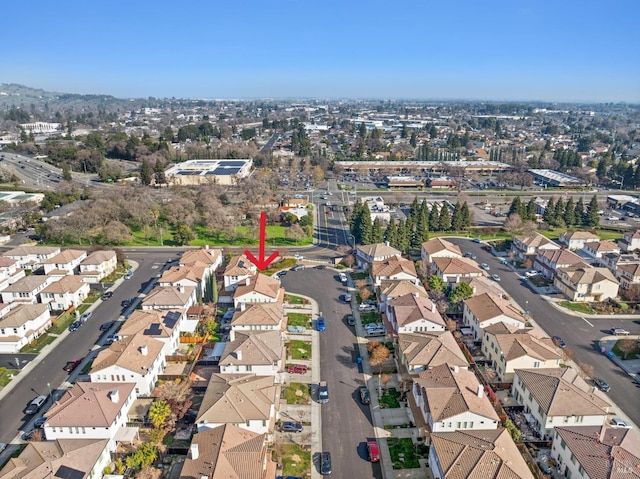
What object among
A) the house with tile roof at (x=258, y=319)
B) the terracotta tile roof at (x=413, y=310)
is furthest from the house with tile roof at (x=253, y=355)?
the terracotta tile roof at (x=413, y=310)

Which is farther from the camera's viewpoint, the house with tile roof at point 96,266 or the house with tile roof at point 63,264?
the house with tile roof at point 96,266

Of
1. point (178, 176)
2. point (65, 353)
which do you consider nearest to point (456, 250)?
point (65, 353)

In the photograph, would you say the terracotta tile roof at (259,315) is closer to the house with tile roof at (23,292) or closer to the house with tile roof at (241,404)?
the house with tile roof at (241,404)

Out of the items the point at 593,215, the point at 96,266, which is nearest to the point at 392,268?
the point at 96,266

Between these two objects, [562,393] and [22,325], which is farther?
[22,325]

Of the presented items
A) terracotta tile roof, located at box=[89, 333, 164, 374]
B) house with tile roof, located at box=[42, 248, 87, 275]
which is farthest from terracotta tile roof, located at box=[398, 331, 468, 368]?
house with tile roof, located at box=[42, 248, 87, 275]

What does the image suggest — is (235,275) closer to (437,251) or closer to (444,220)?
(437,251)
